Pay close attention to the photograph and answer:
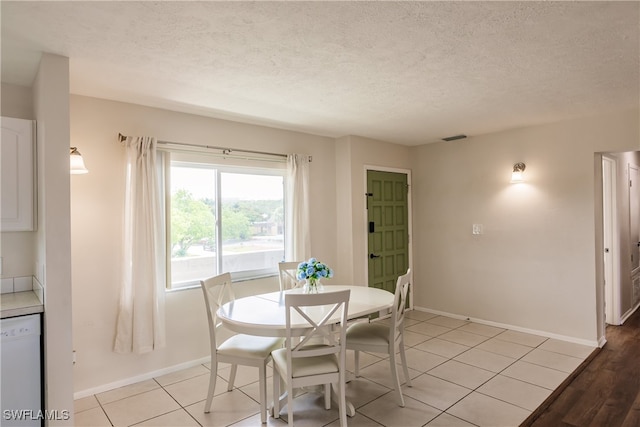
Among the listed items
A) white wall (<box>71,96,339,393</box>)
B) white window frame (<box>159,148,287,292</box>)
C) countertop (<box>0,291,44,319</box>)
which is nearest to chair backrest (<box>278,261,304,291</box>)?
white window frame (<box>159,148,287,292</box>)

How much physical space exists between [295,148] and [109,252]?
2.28 meters

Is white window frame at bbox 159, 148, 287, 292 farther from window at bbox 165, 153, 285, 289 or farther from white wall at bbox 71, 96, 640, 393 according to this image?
white wall at bbox 71, 96, 640, 393

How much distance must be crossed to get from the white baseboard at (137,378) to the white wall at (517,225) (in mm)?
3367

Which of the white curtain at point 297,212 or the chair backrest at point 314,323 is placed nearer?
the chair backrest at point 314,323

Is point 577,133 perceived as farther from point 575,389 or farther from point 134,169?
point 134,169

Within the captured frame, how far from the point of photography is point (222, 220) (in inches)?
145

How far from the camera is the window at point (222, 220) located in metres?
3.39

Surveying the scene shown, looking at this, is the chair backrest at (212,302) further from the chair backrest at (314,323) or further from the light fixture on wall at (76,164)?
the light fixture on wall at (76,164)

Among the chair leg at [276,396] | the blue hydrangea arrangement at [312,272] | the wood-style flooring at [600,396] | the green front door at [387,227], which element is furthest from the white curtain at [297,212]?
the wood-style flooring at [600,396]

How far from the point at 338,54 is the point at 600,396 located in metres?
3.27

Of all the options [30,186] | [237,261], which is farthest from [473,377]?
[30,186]

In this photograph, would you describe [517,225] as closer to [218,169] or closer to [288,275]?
[288,275]

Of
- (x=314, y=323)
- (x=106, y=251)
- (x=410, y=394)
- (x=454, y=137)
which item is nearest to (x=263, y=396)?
(x=314, y=323)

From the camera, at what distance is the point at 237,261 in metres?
3.80
